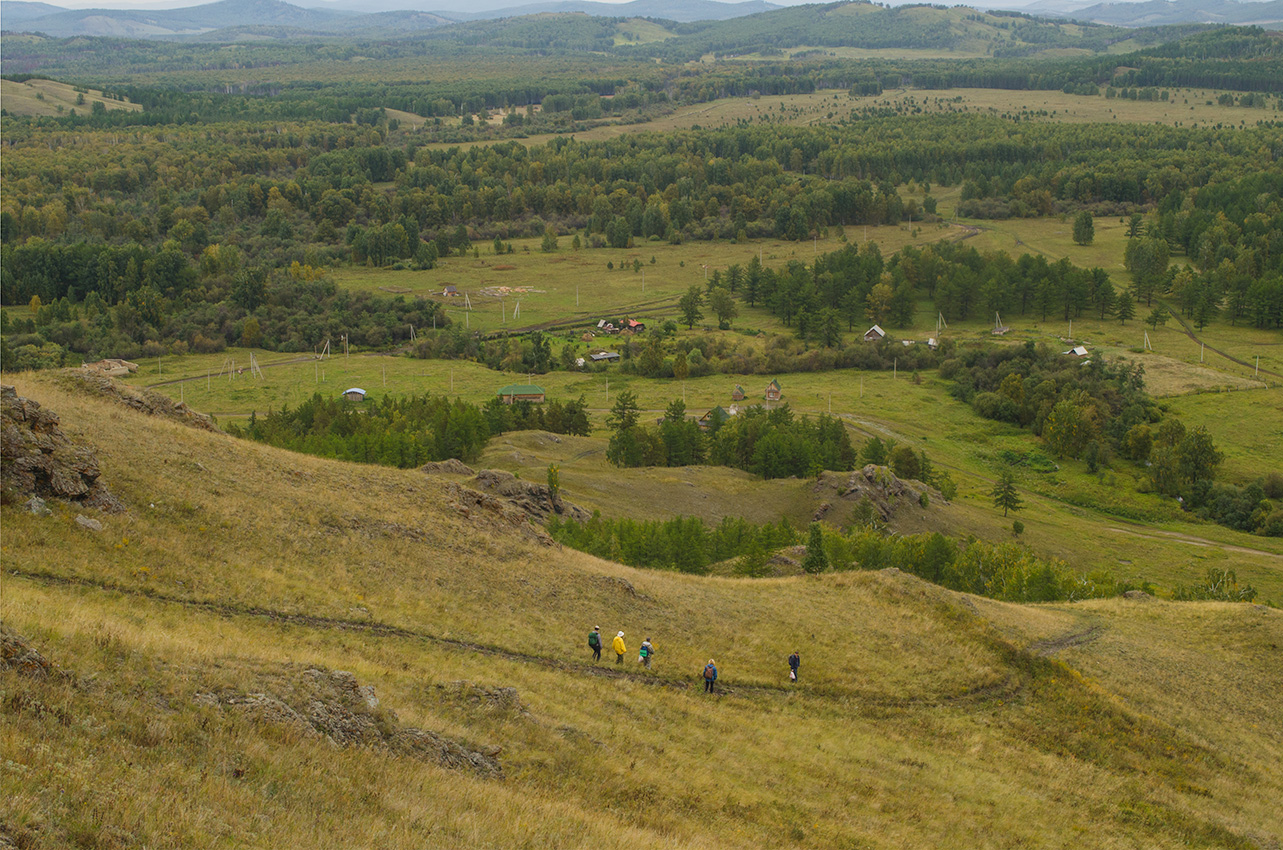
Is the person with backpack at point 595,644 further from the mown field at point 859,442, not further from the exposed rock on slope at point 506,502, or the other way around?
the mown field at point 859,442

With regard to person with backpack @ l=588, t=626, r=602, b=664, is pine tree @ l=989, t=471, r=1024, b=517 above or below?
below

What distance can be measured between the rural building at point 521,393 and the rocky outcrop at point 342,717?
92310 millimetres

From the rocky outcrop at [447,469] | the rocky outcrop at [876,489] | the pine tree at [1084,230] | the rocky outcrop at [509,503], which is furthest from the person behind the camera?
the pine tree at [1084,230]

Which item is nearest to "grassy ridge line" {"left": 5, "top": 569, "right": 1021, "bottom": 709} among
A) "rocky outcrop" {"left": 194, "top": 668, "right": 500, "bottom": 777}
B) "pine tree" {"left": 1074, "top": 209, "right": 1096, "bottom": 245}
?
"rocky outcrop" {"left": 194, "top": 668, "right": 500, "bottom": 777}

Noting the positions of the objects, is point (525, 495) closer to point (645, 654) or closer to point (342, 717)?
point (645, 654)

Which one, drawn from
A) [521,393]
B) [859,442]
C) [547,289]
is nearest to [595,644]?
[859,442]

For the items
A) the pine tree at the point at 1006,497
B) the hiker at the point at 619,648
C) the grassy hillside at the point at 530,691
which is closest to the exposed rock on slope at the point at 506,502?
the grassy hillside at the point at 530,691

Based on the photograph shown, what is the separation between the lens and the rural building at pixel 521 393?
116938 mm

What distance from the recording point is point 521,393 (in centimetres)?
11825

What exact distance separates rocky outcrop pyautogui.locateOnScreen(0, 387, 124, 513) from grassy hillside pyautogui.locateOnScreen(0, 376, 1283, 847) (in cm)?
109

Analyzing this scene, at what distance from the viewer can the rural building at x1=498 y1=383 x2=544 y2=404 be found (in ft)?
384

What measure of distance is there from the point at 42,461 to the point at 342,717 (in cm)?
1799

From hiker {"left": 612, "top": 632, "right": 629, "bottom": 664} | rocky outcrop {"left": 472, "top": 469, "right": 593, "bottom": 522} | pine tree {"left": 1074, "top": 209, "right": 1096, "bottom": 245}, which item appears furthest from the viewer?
pine tree {"left": 1074, "top": 209, "right": 1096, "bottom": 245}

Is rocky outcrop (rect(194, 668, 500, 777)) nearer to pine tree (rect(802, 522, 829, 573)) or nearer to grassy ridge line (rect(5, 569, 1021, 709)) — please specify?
grassy ridge line (rect(5, 569, 1021, 709))
